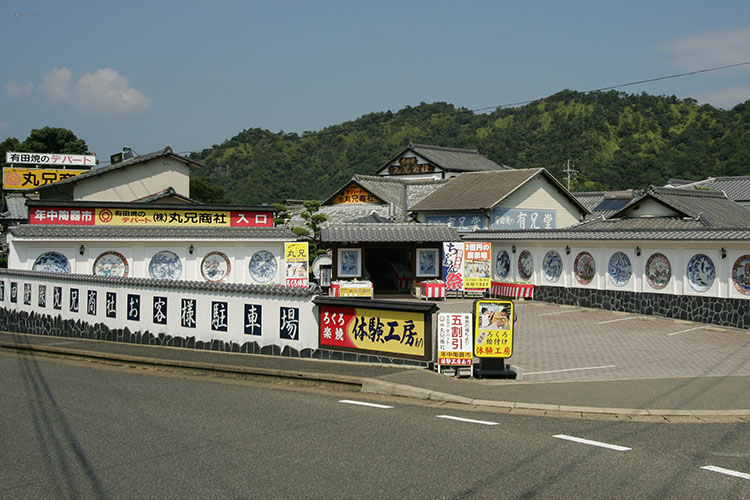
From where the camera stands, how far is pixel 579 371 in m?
14.0

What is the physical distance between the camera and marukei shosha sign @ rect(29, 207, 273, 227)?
985 inches

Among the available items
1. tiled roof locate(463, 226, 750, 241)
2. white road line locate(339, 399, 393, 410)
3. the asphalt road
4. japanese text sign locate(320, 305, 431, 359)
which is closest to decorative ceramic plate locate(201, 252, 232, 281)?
tiled roof locate(463, 226, 750, 241)

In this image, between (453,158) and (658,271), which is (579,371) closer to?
(658,271)

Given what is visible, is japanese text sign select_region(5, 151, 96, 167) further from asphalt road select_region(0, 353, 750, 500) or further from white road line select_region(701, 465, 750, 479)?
white road line select_region(701, 465, 750, 479)

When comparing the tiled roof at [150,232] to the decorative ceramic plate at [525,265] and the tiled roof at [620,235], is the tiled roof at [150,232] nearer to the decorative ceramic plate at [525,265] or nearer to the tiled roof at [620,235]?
the tiled roof at [620,235]

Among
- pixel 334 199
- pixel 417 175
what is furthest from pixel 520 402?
pixel 417 175

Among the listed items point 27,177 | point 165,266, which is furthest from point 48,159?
point 165,266

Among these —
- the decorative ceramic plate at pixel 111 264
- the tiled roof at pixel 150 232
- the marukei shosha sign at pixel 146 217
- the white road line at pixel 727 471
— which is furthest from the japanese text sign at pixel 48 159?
the white road line at pixel 727 471

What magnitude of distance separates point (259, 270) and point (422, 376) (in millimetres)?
15794

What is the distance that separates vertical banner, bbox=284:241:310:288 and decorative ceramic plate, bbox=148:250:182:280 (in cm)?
433

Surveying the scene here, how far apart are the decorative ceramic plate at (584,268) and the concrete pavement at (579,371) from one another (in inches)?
185

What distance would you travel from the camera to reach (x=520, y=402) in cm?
1094

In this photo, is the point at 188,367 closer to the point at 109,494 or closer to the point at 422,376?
the point at 422,376

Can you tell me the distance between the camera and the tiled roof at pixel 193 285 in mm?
15445
